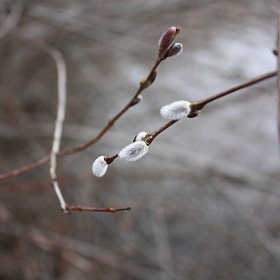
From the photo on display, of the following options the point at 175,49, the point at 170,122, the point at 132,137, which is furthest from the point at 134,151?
the point at 132,137

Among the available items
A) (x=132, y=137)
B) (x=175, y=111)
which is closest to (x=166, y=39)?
(x=175, y=111)

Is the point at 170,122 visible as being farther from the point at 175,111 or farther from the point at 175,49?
the point at 175,49

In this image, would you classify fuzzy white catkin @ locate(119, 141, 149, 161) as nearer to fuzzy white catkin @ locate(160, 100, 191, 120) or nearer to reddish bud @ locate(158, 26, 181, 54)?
fuzzy white catkin @ locate(160, 100, 191, 120)

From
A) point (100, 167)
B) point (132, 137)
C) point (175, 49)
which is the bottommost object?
point (100, 167)

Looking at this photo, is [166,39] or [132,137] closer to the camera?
[166,39]

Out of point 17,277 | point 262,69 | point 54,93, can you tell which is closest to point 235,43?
point 262,69

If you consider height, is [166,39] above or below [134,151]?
above

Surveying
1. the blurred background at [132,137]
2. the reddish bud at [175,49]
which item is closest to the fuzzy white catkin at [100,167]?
the reddish bud at [175,49]
